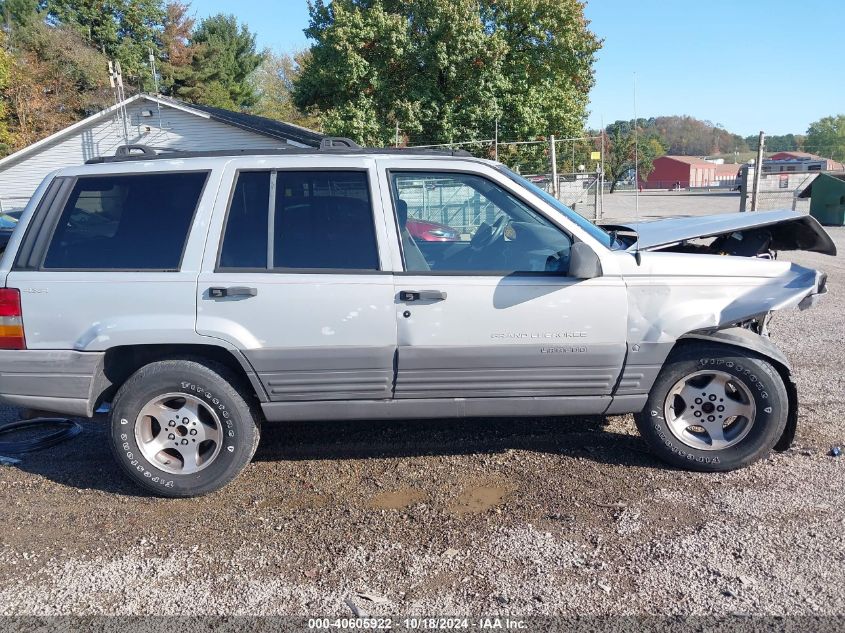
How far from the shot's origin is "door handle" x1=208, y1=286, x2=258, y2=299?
12.3 ft

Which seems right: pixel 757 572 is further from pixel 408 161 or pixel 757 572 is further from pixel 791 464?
pixel 408 161

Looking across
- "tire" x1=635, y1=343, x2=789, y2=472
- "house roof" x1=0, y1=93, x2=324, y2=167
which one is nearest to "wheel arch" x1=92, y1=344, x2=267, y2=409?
"tire" x1=635, y1=343, x2=789, y2=472

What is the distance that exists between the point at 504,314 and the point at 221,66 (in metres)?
51.9

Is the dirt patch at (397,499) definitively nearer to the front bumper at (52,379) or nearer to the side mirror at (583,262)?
the side mirror at (583,262)

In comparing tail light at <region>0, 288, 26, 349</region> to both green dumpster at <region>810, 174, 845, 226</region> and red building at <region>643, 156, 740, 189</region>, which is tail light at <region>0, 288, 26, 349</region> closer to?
green dumpster at <region>810, 174, 845, 226</region>

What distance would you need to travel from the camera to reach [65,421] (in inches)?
208

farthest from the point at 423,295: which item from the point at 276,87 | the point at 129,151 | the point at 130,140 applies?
the point at 276,87

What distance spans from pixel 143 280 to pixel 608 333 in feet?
8.60

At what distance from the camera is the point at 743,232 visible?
4695mm

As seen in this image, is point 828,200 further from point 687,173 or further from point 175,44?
point 687,173

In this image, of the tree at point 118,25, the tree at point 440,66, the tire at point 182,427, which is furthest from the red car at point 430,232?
the tree at point 118,25

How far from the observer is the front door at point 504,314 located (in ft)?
12.4

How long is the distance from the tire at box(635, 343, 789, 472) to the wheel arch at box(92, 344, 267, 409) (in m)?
2.32

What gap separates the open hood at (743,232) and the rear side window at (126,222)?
2647mm
